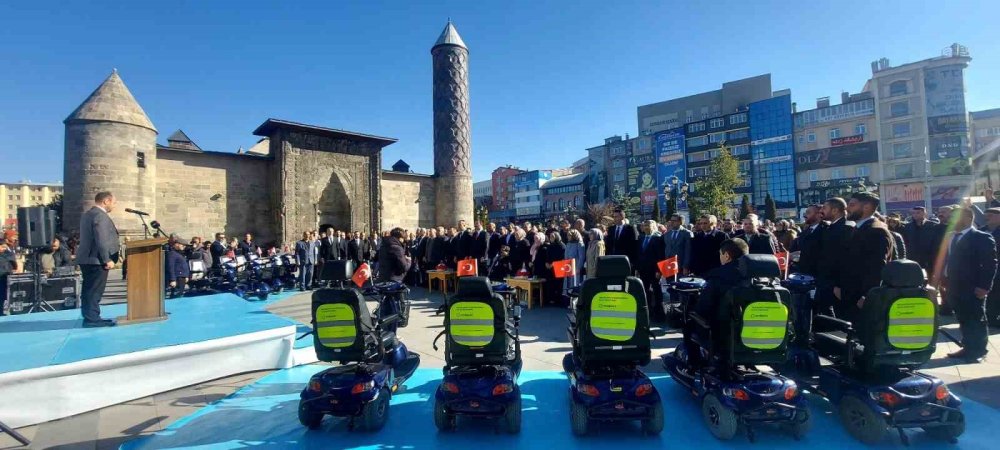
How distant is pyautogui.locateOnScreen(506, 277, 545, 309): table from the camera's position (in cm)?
972

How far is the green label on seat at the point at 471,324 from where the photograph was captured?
3682mm

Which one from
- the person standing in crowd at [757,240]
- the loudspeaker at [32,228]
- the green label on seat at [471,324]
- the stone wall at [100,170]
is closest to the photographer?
the green label on seat at [471,324]

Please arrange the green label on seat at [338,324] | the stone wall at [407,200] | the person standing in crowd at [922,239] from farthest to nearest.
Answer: the stone wall at [407,200], the person standing in crowd at [922,239], the green label on seat at [338,324]

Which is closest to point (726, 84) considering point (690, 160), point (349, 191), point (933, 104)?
point (690, 160)

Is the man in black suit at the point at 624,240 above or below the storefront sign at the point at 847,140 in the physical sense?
below

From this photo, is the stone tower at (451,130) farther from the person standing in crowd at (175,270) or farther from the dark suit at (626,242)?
the dark suit at (626,242)

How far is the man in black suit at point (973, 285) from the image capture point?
5258 millimetres

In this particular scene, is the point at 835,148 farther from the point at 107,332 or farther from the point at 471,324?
the point at 107,332

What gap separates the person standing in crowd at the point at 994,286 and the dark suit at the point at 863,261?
278cm

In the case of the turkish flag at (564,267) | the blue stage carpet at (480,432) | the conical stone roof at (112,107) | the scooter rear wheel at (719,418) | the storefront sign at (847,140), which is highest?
the storefront sign at (847,140)

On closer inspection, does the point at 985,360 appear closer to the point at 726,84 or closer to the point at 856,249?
the point at 856,249

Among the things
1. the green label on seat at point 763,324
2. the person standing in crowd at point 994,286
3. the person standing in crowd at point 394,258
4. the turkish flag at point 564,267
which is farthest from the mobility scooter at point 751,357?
the person standing in crowd at point 994,286

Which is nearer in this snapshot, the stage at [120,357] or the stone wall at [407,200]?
the stage at [120,357]

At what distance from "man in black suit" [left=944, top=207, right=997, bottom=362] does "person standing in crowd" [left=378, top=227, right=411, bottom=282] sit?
7.09 m
